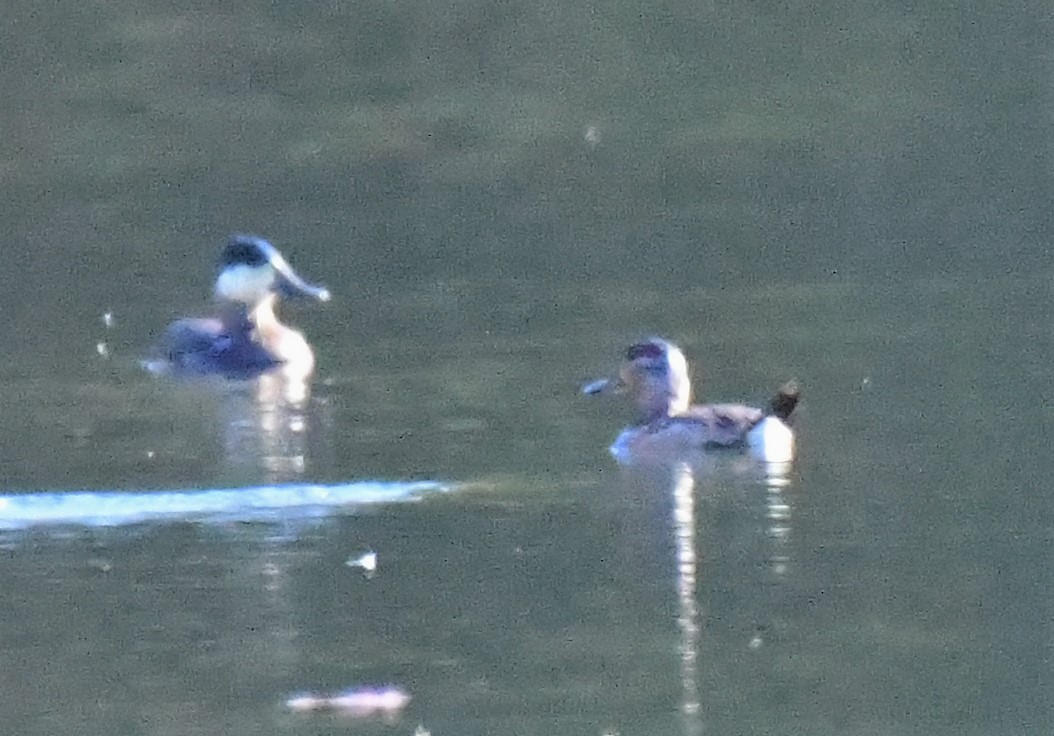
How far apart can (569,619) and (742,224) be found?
1194cm

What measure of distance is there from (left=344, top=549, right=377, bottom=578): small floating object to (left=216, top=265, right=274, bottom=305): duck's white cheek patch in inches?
302

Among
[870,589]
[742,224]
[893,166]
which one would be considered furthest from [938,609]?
[893,166]

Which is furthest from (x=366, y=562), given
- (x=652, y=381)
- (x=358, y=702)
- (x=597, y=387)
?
(x=652, y=381)

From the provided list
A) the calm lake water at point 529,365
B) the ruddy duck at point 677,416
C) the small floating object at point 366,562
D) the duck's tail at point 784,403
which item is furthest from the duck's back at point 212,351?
the small floating object at point 366,562

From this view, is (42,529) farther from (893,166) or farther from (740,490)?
(893,166)

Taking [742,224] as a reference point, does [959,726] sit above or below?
below

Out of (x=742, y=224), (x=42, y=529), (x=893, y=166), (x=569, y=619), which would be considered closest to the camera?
(x=569, y=619)

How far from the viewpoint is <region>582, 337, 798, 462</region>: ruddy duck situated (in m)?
13.6

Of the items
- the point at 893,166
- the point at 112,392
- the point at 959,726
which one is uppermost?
the point at 893,166

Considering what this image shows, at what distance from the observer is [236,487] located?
42.6 ft

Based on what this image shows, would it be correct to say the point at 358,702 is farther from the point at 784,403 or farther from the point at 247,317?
the point at 247,317

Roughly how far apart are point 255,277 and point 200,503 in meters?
6.63

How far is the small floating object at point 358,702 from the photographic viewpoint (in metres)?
9.40

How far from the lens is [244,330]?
1812 cm
